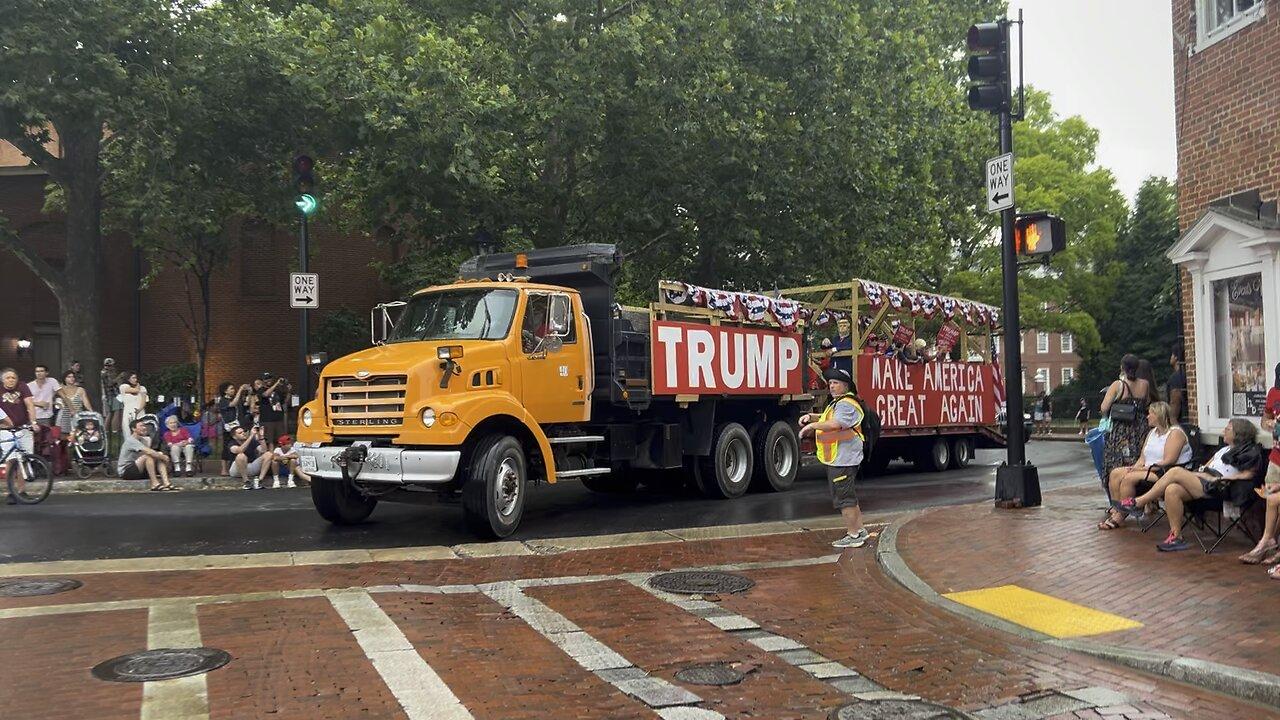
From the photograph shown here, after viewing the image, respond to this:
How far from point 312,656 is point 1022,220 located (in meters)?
8.80

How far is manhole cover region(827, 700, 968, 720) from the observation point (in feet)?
15.9

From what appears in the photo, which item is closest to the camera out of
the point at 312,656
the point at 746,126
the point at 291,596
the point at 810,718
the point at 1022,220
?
the point at 810,718

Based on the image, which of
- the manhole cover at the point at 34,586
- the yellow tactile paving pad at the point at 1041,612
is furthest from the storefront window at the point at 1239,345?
the manhole cover at the point at 34,586

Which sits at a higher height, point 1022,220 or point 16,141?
point 16,141

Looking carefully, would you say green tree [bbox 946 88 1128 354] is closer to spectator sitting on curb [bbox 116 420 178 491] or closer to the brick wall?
the brick wall

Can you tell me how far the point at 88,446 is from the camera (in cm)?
1464

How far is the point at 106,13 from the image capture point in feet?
47.3

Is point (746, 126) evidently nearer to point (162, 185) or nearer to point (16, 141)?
point (162, 185)

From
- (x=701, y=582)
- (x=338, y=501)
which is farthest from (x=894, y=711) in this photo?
(x=338, y=501)

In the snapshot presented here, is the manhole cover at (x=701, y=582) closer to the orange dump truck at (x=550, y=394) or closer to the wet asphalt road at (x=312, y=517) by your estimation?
the orange dump truck at (x=550, y=394)

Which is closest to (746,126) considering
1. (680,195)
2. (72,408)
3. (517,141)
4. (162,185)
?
(680,195)

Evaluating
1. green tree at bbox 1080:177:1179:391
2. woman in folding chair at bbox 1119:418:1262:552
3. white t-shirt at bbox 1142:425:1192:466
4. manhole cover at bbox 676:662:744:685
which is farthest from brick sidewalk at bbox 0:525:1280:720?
green tree at bbox 1080:177:1179:391

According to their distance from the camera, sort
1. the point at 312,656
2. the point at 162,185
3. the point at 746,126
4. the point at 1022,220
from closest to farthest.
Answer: the point at 312,656 < the point at 1022,220 < the point at 162,185 < the point at 746,126

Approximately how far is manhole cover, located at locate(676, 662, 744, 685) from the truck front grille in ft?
16.6
